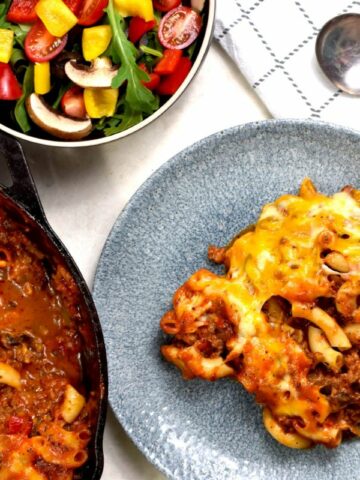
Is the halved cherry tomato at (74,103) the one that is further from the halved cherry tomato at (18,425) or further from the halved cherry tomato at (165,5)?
the halved cherry tomato at (18,425)

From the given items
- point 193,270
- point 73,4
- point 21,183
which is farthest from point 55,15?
point 193,270

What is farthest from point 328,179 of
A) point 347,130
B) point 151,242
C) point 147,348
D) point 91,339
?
point 91,339

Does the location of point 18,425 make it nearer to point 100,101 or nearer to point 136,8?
point 100,101

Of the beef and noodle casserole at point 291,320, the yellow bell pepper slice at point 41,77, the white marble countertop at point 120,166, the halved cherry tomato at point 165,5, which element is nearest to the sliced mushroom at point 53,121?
the yellow bell pepper slice at point 41,77

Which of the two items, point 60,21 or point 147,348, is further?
point 147,348

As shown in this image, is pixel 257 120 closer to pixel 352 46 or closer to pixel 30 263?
pixel 352 46
